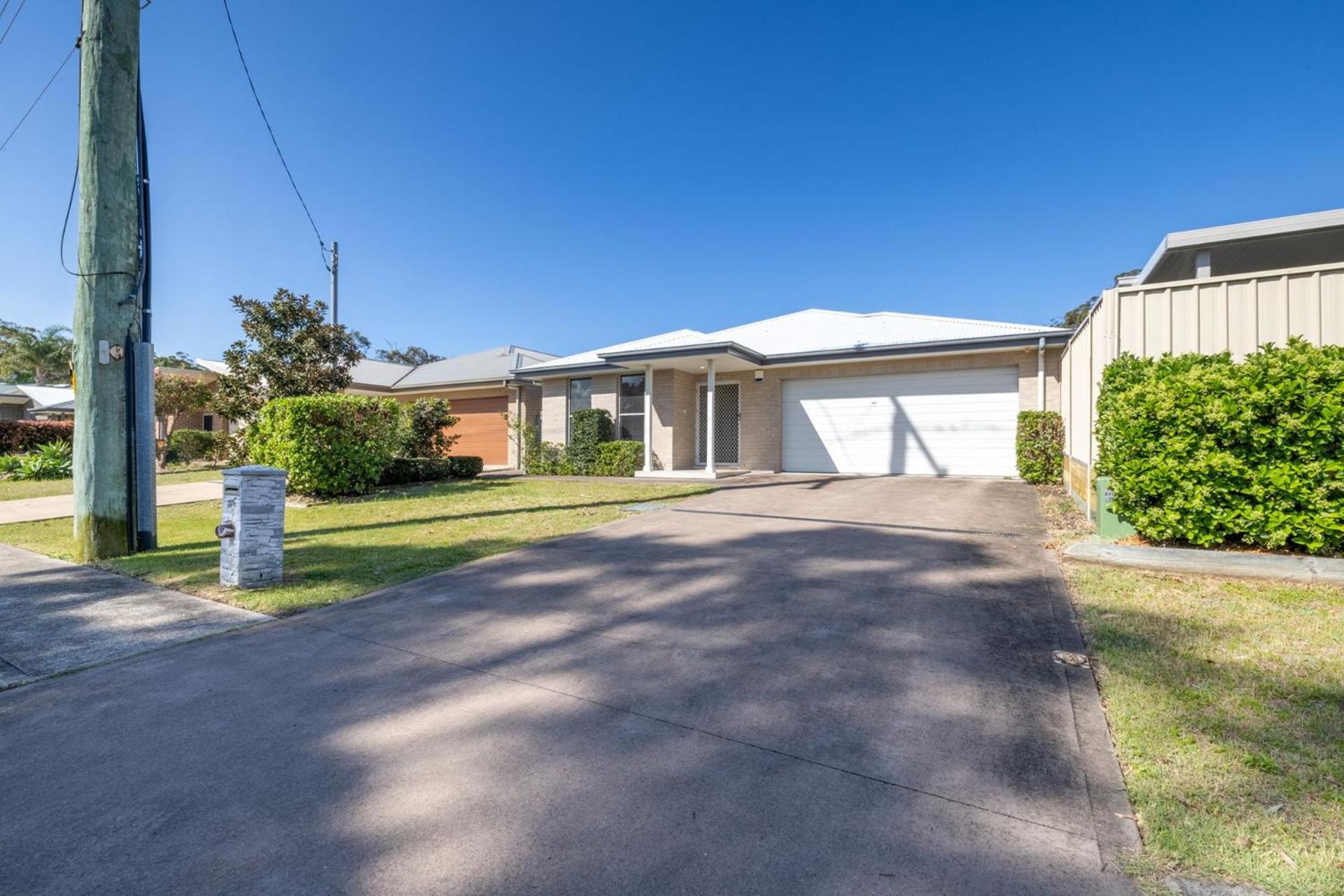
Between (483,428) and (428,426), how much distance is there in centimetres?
600

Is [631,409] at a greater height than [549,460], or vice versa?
[631,409]

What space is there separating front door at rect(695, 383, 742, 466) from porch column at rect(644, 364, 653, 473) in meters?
1.56

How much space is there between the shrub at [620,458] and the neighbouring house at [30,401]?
32907mm

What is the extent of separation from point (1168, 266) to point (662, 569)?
27.2ft

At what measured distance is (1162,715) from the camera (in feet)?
8.68

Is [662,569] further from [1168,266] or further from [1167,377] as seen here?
[1168,266]

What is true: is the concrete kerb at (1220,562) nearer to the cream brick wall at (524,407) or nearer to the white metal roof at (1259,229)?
the white metal roof at (1259,229)

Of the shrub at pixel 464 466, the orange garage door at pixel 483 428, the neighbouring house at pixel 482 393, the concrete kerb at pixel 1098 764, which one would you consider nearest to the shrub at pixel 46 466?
the neighbouring house at pixel 482 393

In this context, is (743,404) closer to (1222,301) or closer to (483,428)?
(483,428)

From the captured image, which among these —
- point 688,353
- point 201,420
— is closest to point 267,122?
point 688,353

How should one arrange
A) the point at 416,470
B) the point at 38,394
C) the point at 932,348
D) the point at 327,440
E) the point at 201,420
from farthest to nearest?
1. the point at 38,394
2. the point at 201,420
3. the point at 416,470
4. the point at 932,348
5. the point at 327,440

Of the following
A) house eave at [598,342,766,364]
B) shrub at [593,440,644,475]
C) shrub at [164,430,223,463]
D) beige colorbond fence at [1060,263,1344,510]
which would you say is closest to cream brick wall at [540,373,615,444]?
shrub at [593,440,644,475]

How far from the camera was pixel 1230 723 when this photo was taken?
2.56 m

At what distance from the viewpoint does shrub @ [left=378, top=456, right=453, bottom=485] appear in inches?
511
